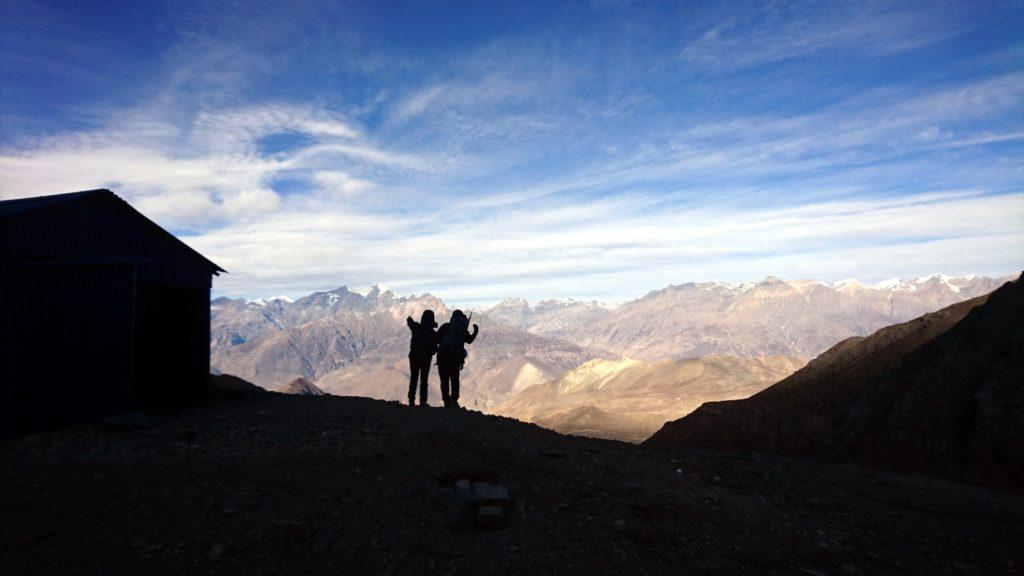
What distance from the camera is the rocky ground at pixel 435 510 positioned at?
5.56m

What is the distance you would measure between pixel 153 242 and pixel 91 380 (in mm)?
4262

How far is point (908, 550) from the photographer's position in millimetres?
6566

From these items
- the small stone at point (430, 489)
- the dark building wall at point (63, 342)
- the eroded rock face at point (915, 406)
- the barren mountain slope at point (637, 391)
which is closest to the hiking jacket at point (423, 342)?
the dark building wall at point (63, 342)

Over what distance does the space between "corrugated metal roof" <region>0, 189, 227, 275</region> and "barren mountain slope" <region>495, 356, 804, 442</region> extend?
3734 centimetres

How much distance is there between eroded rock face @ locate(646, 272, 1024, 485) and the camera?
35.0 feet

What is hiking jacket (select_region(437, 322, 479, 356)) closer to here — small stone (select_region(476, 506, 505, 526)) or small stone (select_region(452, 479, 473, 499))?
small stone (select_region(452, 479, 473, 499))

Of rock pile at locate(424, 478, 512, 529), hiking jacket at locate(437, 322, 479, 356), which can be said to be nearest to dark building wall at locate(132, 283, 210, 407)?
hiking jacket at locate(437, 322, 479, 356)

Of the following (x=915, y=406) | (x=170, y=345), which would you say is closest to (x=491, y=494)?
(x=170, y=345)

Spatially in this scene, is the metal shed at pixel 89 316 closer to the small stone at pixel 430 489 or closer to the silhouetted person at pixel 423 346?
the silhouetted person at pixel 423 346

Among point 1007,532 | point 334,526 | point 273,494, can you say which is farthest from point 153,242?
point 1007,532

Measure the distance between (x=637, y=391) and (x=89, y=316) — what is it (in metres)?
71.2

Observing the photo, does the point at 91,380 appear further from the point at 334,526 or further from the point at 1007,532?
the point at 1007,532

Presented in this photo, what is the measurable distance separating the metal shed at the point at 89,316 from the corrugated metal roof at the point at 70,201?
3cm

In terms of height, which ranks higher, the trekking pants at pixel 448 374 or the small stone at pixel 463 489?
the trekking pants at pixel 448 374
